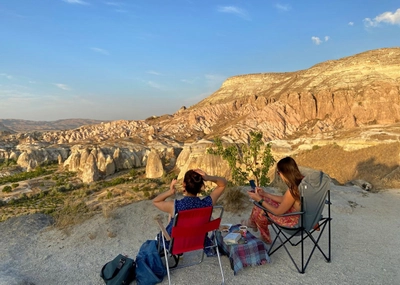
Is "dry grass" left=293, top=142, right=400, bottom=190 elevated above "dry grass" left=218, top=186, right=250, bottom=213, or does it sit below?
below

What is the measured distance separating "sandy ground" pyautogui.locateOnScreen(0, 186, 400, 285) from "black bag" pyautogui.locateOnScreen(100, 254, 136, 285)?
0.51 m

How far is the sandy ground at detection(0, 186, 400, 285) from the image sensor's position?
460 cm

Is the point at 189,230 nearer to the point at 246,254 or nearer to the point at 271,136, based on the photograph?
the point at 246,254

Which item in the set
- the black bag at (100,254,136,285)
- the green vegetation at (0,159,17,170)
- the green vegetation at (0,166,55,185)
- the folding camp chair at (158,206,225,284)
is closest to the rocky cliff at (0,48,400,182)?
the green vegetation at (0,159,17,170)

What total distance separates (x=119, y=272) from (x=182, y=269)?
981mm

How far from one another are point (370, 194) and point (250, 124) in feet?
150

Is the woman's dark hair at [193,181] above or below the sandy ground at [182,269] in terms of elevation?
above

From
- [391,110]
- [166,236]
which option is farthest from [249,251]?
[391,110]

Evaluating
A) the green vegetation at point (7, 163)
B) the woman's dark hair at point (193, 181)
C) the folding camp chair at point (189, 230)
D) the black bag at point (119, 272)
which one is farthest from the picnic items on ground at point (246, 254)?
the green vegetation at point (7, 163)

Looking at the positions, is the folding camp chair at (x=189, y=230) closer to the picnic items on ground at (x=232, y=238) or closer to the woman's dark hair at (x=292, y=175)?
the picnic items on ground at (x=232, y=238)

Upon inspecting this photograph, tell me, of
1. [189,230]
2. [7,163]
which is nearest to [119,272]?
[189,230]

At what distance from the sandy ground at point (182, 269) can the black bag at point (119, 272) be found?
51 cm

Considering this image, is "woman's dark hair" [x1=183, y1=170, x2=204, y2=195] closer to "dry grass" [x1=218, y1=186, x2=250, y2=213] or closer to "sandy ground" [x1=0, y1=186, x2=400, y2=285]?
"sandy ground" [x1=0, y1=186, x2=400, y2=285]

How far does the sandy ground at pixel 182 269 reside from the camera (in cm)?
460
